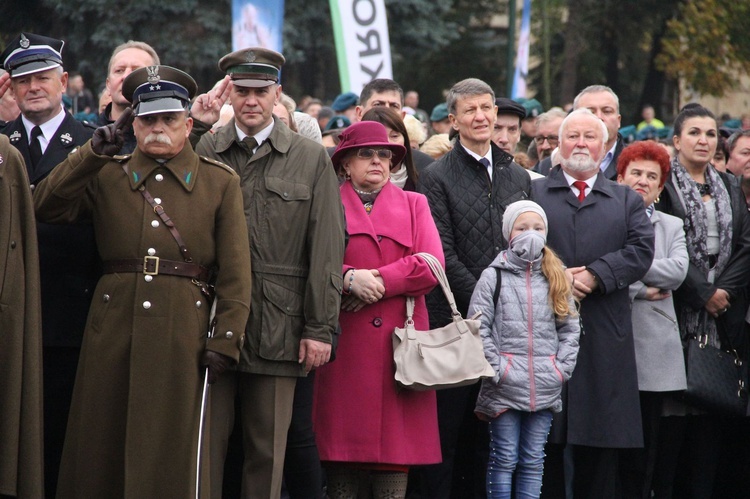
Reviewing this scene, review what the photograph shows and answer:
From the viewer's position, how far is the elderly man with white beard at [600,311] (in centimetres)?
692

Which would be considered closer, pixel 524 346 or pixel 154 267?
pixel 154 267

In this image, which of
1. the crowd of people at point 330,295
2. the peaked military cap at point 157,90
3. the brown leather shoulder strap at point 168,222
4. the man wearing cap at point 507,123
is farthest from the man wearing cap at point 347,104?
the brown leather shoulder strap at point 168,222

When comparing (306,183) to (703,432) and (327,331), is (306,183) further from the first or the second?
(703,432)

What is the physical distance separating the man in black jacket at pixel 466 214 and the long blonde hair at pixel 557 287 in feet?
1.43

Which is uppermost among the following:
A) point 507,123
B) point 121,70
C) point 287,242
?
point 507,123

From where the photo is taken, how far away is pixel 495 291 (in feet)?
21.7

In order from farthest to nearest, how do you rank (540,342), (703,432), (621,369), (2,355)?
(703,432)
(621,369)
(540,342)
(2,355)

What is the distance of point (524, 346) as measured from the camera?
6.56 metres

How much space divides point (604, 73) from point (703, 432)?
2787 cm

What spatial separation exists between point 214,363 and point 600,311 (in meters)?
2.56

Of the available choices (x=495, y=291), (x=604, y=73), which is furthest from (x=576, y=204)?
(x=604, y=73)

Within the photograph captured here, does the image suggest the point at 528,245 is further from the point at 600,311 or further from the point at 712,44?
the point at 712,44

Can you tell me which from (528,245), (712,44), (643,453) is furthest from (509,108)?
(712,44)

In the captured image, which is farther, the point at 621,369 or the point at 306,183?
the point at 621,369
